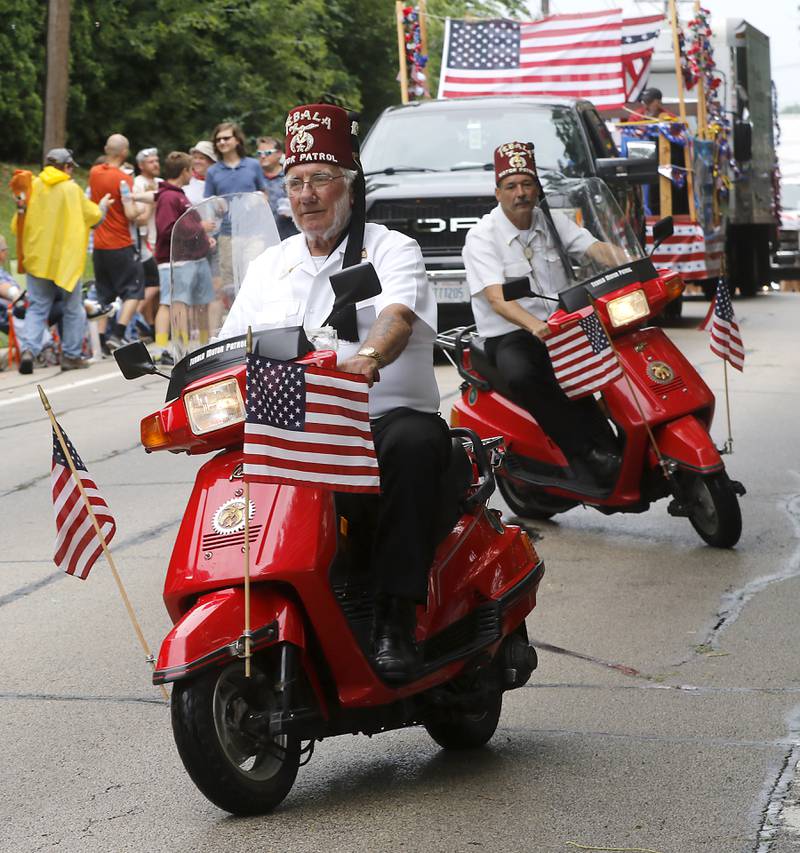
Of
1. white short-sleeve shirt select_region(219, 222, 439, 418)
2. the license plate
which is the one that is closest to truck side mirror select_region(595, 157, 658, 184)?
the license plate

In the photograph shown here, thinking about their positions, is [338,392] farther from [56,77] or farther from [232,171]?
[56,77]

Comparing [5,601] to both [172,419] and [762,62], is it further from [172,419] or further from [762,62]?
[762,62]

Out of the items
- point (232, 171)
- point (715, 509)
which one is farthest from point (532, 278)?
point (232, 171)

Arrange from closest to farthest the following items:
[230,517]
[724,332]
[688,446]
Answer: [230,517]
[688,446]
[724,332]

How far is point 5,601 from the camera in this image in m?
7.42

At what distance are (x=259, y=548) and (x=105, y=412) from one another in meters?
9.50

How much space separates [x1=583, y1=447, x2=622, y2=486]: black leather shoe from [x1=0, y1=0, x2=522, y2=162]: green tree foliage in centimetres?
3133

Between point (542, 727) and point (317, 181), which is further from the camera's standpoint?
point (542, 727)

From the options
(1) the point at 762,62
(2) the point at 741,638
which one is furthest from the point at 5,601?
(1) the point at 762,62

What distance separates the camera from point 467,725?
16.4 feet

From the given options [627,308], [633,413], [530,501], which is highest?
[627,308]

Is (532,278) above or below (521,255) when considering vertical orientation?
below

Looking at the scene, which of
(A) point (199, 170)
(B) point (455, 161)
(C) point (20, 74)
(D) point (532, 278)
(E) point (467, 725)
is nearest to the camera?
(E) point (467, 725)

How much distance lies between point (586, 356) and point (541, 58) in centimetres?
1327
